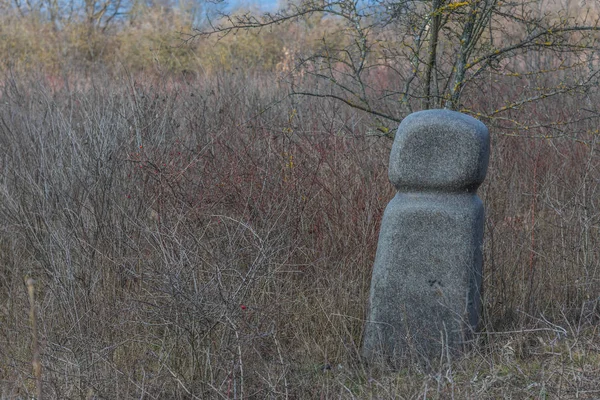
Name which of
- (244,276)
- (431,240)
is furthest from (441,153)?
(244,276)

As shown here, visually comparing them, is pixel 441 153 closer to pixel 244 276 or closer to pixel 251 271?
pixel 251 271

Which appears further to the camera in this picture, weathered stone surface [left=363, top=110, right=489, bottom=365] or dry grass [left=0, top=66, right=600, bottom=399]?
weathered stone surface [left=363, top=110, right=489, bottom=365]

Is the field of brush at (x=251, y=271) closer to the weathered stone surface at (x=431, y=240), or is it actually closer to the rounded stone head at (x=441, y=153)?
the weathered stone surface at (x=431, y=240)

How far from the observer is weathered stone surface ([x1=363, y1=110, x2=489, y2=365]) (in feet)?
10.8

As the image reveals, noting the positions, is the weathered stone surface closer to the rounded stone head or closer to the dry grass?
the rounded stone head

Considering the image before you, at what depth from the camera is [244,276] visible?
12.2ft

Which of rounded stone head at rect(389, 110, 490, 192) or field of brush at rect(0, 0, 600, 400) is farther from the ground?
rounded stone head at rect(389, 110, 490, 192)

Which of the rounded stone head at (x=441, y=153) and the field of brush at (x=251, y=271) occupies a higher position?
the rounded stone head at (x=441, y=153)

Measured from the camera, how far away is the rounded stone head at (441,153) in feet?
10.8

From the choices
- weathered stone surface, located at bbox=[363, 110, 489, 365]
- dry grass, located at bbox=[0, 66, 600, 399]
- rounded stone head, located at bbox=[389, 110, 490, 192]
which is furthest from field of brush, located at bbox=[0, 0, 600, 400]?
rounded stone head, located at bbox=[389, 110, 490, 192]

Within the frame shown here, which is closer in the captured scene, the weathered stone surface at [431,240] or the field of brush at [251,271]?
the field of brush at [251,271]

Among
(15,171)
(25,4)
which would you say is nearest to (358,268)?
(15,171)

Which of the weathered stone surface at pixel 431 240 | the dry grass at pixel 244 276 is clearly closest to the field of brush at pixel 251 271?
the dry grass at pixel 244 276

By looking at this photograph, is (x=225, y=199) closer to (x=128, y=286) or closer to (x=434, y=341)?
(x=128, y=286)
